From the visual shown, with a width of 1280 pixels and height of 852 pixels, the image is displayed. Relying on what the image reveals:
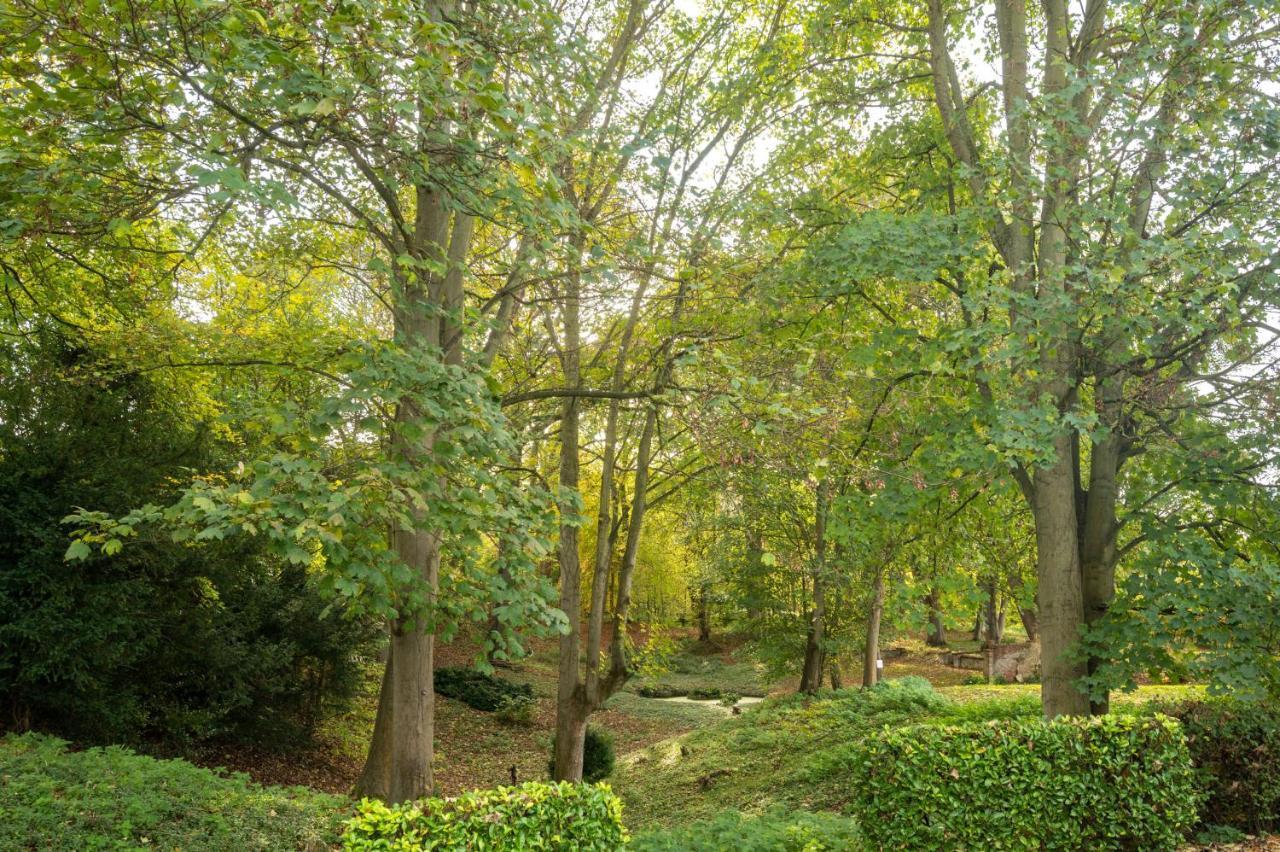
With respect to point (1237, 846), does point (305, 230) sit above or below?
above

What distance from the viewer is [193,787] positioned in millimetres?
6457

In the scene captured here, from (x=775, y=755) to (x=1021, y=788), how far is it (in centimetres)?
686

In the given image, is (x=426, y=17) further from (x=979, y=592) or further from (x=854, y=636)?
(x=854, y=636)

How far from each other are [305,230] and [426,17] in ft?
17.3

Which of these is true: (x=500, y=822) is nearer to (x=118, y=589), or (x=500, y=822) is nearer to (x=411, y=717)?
(x=411, y=717)

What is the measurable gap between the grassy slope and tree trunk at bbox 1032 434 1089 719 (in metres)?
2.83

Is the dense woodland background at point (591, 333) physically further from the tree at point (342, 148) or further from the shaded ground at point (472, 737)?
the shaded ground at point (472, 737)

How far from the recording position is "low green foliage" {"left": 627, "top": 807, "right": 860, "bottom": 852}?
6090 millimetres

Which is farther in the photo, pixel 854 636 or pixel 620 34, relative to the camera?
pixel 854 636

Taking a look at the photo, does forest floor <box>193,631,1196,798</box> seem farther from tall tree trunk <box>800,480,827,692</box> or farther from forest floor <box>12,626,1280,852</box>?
tall tree trunk <box>800,480,827,692</box>

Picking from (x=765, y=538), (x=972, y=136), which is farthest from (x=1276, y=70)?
(x=765, y=538)

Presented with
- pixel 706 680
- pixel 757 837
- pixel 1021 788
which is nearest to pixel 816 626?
pixel 757 837

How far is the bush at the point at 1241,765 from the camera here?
6758 mm

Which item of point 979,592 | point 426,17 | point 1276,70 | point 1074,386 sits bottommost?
point 979,592
